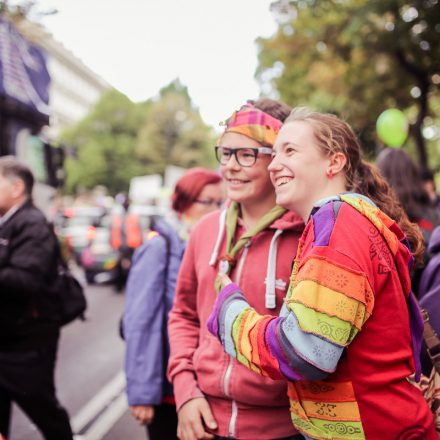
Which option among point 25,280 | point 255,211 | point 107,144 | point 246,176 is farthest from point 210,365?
point 107,144

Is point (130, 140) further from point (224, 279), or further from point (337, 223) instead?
point (337, 223)

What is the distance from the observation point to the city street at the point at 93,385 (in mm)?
4086

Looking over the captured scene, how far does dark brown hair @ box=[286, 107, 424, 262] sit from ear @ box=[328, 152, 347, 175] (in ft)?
0.05

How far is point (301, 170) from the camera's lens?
1.52 metres

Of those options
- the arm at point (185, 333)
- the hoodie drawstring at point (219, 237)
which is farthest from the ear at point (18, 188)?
the hoodie drawstring at point (219, 237)

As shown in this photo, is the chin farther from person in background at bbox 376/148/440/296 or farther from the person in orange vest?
the person in orange vest

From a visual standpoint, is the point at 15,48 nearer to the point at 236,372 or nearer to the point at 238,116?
the point at 238,116

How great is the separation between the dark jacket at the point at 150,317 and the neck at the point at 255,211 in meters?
0.71

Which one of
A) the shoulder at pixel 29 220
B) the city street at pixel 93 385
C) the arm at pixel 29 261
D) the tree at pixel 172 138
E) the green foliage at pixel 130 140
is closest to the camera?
the arm at pixel 29 261

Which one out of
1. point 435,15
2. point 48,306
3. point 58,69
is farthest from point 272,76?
point 58,69

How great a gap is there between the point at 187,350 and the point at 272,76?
19.7m

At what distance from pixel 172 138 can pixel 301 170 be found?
2098 inches

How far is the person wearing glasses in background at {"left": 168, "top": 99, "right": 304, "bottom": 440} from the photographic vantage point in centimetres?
170

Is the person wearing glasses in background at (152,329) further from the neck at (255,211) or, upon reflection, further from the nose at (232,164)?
the nose at (232,164)
